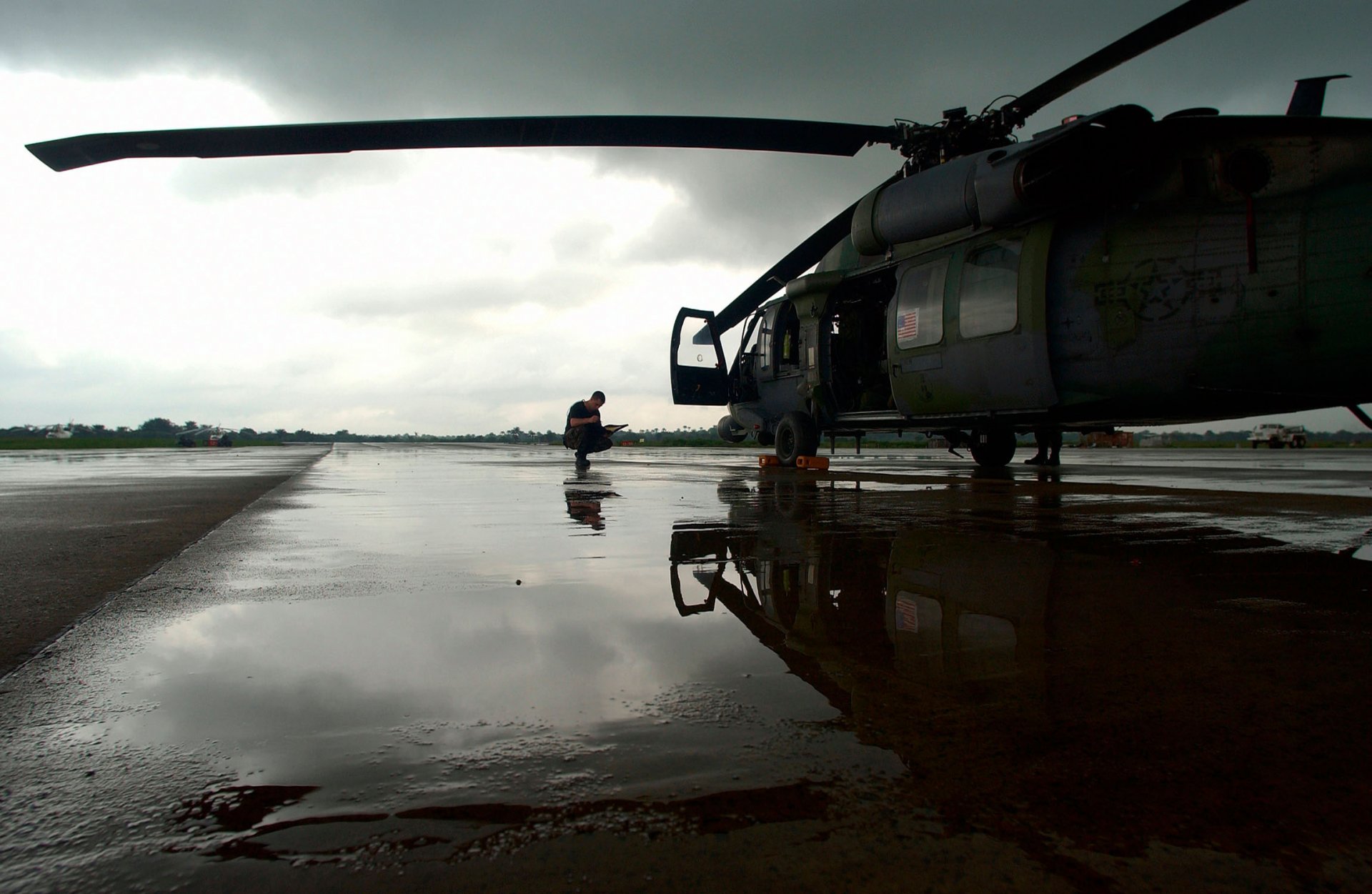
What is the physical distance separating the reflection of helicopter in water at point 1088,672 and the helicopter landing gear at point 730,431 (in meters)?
10.8

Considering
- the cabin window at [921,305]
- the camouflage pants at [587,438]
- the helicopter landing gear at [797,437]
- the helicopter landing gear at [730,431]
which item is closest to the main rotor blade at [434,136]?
the cabin window at [921,305]

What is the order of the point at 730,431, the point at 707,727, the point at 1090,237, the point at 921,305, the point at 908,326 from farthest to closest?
the point at 730,431, the point at 908,326, the point at 921,305, the point at 1090,237, the point at 707,727

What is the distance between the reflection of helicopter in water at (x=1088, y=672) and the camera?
3.81 feet

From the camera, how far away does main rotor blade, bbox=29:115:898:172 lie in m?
6.23

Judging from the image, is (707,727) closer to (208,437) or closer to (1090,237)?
(1090,237)

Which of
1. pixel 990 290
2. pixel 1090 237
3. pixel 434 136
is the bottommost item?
pixel 990 290

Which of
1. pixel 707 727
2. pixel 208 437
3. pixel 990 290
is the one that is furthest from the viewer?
pixel 208 437

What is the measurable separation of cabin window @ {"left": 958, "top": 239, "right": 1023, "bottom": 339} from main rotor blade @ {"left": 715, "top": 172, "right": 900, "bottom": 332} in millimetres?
1913

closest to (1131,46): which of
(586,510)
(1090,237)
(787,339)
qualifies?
(1090,237)

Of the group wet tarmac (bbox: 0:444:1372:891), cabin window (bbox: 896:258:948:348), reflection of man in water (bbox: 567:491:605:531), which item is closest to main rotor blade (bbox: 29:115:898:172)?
cabin window (bbox: 896:258:948:348)

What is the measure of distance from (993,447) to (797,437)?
3.07m

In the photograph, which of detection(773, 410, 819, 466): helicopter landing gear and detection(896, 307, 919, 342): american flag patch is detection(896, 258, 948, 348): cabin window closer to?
detection(896, 307, 919, 342): american flag patch

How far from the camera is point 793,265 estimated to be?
1123 cm

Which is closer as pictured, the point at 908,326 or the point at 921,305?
the point at 921,305
